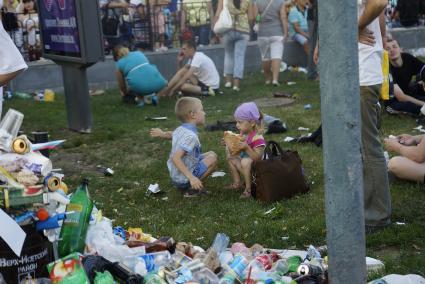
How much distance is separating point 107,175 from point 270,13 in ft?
22.8

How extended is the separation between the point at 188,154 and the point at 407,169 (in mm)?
1970

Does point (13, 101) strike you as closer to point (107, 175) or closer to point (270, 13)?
point (270, 13)

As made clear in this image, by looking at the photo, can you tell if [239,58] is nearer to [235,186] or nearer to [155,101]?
[155,101]

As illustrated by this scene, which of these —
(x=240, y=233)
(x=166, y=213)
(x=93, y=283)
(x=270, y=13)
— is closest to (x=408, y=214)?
(x=240, y=233)

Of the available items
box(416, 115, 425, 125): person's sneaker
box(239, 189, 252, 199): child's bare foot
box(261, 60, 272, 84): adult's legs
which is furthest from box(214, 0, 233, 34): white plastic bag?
box(239, 189, 252, 199): child's bare foot

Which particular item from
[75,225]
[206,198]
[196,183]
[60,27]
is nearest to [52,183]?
[75,225]

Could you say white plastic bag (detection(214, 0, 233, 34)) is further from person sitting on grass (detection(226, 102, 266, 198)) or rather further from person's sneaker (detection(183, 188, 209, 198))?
person's sneaker (detection(183, 188, 209, 198))

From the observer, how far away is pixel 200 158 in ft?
24.0

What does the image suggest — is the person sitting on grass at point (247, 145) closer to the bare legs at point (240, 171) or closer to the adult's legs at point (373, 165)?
the bare legs at point (240, 171)


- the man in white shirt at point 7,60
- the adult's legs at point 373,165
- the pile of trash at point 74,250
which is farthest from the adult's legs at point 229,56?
the pile of trash at point 74,250

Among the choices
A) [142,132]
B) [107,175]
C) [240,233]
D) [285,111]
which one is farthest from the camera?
[285,111]

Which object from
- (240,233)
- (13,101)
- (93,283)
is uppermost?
(93,283)

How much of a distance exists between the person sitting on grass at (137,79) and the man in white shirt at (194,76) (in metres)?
0.40

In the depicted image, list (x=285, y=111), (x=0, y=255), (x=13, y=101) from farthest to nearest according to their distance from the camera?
(x=13, y=101), (x=285, y=111), (x=0, y=255)
